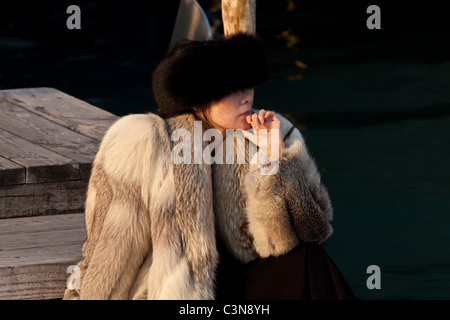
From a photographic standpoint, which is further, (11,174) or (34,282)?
(11,174)

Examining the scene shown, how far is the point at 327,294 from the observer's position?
271 cm

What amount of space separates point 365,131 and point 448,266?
9.76 ft

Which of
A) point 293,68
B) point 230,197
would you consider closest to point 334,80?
point 293,68

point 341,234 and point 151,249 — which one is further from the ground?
point 151,249

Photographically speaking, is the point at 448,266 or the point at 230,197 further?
the point at 448,266

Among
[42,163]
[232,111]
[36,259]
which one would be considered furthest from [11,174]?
[232,111]

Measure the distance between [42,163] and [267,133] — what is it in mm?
1180

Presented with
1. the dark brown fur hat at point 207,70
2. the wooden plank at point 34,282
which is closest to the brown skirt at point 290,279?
the dark brown fur hat at point 207,70

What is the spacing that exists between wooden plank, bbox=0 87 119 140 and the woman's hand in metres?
1.50

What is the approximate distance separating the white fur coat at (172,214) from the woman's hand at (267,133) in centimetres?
4

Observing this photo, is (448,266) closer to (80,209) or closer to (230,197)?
(80,209)

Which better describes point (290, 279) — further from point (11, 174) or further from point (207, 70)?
point (11, 174)

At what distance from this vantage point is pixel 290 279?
2752mm

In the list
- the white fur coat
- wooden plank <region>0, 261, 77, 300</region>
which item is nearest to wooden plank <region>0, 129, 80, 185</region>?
wooden plank <region>0, 261, 77, 300</region>
